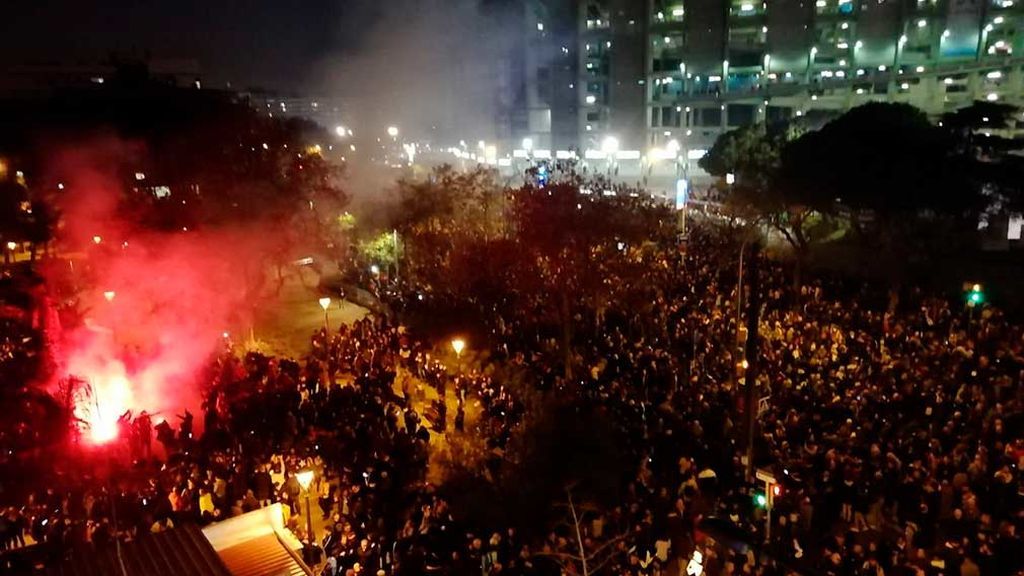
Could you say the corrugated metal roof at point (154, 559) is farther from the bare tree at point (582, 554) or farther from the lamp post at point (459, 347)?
the lamp post at point (459, 347)

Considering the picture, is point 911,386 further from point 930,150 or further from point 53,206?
point 53,206

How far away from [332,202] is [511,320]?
7244 mm

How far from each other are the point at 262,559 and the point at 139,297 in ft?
36.1

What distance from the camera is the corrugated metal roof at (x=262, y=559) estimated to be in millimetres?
8178

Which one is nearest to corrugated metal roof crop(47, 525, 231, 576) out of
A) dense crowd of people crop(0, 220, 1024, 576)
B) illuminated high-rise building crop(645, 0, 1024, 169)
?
dense crowd of people crop(0, 220, 1024, 576)

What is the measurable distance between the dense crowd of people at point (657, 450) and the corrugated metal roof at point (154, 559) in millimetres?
1023

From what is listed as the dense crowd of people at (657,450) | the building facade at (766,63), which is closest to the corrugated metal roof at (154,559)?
the dense crowd of people at (657,450)

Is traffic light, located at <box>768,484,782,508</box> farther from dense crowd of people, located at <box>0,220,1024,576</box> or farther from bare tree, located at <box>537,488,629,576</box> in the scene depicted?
bare tree, located at <box>537,488,629,576</box>

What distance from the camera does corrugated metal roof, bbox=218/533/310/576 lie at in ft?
26.8

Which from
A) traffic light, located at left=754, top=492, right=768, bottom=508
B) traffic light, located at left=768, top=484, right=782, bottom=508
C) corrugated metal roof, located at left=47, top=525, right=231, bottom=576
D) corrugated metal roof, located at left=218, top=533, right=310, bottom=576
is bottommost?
corrugated metal roof, located at left=218, top=533, right=310, bottom=576

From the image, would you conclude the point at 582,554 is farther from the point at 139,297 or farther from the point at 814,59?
the point at 814,59

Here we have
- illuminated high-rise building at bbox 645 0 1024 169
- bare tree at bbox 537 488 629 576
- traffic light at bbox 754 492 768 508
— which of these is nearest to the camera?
bare tree at bbox 537 488 629 576

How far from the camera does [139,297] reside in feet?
57.0

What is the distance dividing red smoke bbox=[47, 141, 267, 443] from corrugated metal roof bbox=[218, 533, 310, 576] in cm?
622
